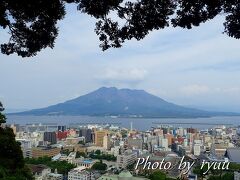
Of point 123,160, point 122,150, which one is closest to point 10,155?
point 123,160

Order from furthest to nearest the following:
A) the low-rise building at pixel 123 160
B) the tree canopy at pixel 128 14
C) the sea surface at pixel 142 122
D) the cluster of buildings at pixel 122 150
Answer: the sea surface at pixel 142 122
the low-rise building at pixel 123 160
the cluster of buildings at pixel 122 150
the tree canopy at pixel 128 14

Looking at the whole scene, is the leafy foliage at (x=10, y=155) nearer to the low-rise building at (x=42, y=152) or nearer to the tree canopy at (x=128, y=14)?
the tree canopy at (x=128, y=14)

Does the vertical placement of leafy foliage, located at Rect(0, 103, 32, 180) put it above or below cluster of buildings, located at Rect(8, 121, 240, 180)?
above

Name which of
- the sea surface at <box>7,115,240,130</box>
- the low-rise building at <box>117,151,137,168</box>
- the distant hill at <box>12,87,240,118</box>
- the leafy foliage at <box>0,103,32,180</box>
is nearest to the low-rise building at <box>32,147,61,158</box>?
the low-rise building at <box>117,151,137,168</box>

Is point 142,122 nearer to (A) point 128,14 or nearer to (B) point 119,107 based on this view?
(B) point 119,107

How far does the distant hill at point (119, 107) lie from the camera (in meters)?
140

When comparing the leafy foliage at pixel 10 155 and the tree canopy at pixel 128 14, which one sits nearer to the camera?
the tree canopy at pixel 128 14

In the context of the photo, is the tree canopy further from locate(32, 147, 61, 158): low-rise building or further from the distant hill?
the distant hill

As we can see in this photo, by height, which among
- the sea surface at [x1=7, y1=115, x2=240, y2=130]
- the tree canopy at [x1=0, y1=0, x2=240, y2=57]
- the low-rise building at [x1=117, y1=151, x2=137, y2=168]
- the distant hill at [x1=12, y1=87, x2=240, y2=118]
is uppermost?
the distant hill at [x1=12, y1=87, x2=240, y2=118]

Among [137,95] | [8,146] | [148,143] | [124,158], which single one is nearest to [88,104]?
[137,95]

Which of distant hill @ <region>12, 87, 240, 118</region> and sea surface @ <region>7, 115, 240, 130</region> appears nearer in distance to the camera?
sea surface @ <region>7, 115, 240, 130</region>

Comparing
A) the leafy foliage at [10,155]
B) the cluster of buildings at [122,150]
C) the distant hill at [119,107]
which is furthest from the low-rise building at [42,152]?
the distant hill at [119,107]

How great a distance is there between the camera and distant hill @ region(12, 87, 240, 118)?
140 meters

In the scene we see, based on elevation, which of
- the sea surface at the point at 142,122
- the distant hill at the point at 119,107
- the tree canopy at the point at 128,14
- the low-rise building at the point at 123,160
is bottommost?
the low-rise building at the point at 123,160
